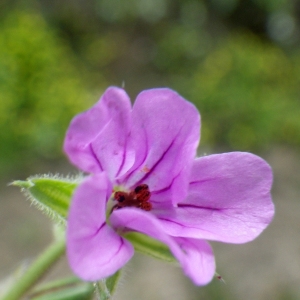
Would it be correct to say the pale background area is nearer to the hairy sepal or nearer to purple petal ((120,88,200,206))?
purple petal ((120,88,200,206))

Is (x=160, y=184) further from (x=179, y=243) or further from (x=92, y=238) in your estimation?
(x=92, y=238)

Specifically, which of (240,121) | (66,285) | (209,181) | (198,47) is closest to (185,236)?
(209,181)

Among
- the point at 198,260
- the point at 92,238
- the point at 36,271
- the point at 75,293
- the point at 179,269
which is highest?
the point at 92,238

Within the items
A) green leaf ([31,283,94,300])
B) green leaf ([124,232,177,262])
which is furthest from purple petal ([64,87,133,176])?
green leaf ([31,283,94,300])

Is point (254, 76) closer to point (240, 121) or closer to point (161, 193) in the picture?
point (240, 121)

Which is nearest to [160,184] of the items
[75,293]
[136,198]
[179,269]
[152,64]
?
[136,198]
